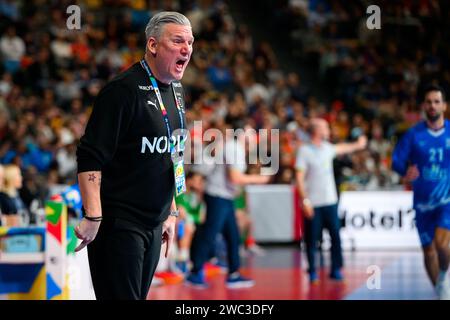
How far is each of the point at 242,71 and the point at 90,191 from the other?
16706 millimetres

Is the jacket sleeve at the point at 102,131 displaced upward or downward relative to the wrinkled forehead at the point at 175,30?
downward

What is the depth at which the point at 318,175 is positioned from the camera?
1144cm

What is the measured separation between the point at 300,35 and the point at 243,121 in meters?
6.07

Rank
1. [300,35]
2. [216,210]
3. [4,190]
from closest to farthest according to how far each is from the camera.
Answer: [4,190] < [216,210] < [300,35]

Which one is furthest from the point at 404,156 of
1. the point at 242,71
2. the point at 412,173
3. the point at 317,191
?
the point at 242,71

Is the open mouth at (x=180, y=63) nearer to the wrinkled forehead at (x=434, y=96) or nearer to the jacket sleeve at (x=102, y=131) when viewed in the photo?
the jacket sleeve at (x=102, y=131)

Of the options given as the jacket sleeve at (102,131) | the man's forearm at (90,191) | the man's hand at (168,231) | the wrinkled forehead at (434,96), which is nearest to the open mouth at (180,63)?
the jacket sleeve at (102,131)

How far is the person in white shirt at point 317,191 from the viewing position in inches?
449

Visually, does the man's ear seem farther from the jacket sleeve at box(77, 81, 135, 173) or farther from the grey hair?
the jacket sleeve at box(77, 81, 135, 173)

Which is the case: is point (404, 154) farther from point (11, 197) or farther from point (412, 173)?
point (11, 197)

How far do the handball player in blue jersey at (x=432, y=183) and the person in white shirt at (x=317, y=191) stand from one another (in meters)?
2.48

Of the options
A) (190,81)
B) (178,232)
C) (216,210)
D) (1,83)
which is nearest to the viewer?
(216,210)
